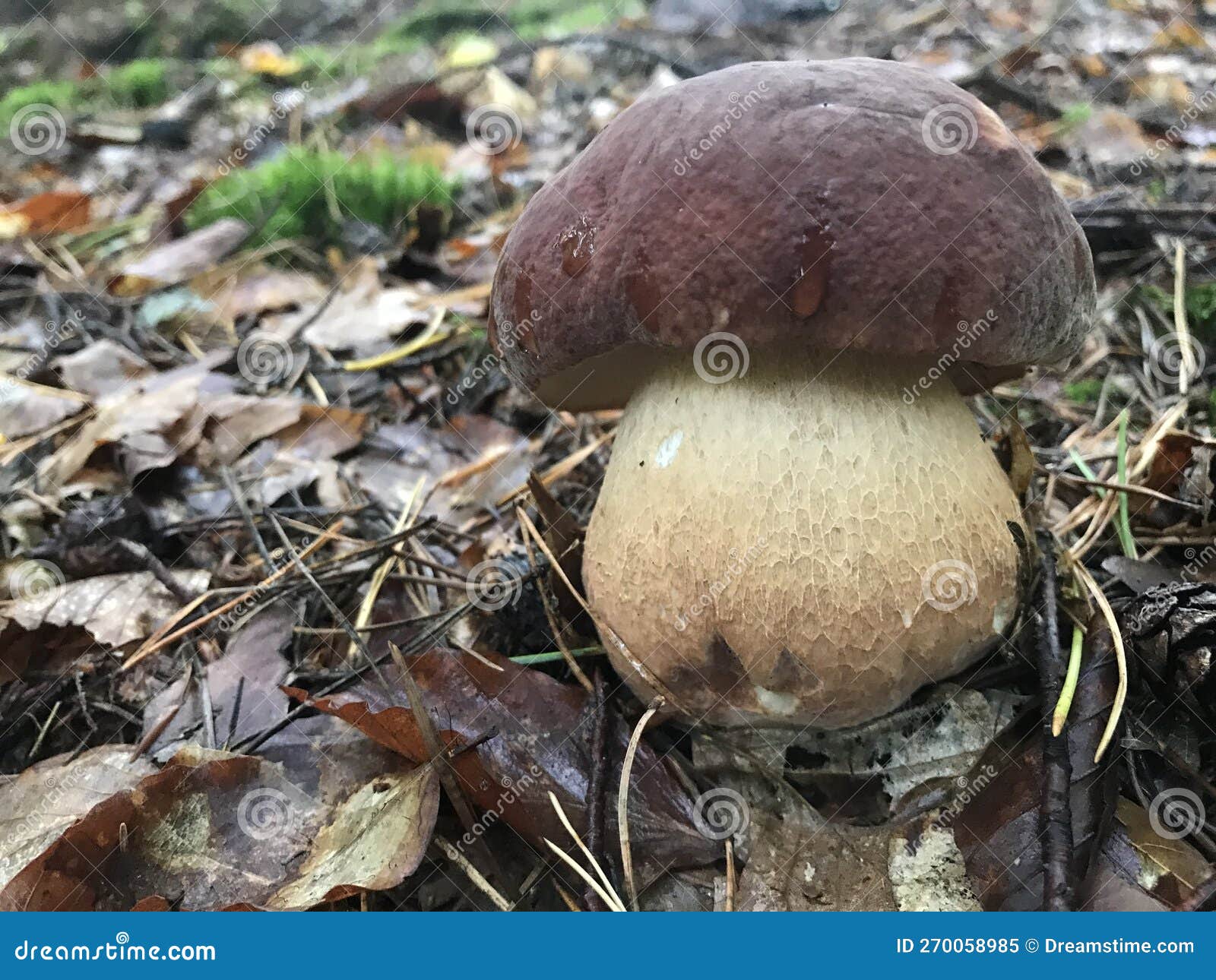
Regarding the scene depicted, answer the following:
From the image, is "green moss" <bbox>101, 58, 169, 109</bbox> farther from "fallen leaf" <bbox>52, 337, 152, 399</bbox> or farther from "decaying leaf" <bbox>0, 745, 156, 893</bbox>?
"decaying leaf" <bbox>0, 745, 156, 893</bbox>

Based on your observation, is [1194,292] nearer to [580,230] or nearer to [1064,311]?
[1064,311]

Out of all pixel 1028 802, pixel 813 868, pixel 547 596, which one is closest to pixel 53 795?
pixel 547 596

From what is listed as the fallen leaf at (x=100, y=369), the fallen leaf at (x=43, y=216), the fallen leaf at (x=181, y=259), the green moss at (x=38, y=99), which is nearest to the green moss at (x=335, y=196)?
the fallen leaf at (x=181, y=259)

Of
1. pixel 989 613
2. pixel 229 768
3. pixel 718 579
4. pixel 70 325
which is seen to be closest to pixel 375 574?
pixel 229 768

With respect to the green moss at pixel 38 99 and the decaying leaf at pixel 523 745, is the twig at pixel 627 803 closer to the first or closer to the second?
the decaying leaf at pixel 523 745

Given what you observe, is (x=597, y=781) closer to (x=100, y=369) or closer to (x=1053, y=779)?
(x=1053, y=779)

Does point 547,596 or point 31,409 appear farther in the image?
point 31,409

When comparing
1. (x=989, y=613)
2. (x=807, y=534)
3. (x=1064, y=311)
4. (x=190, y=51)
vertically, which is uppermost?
(x=1064, y=311)
